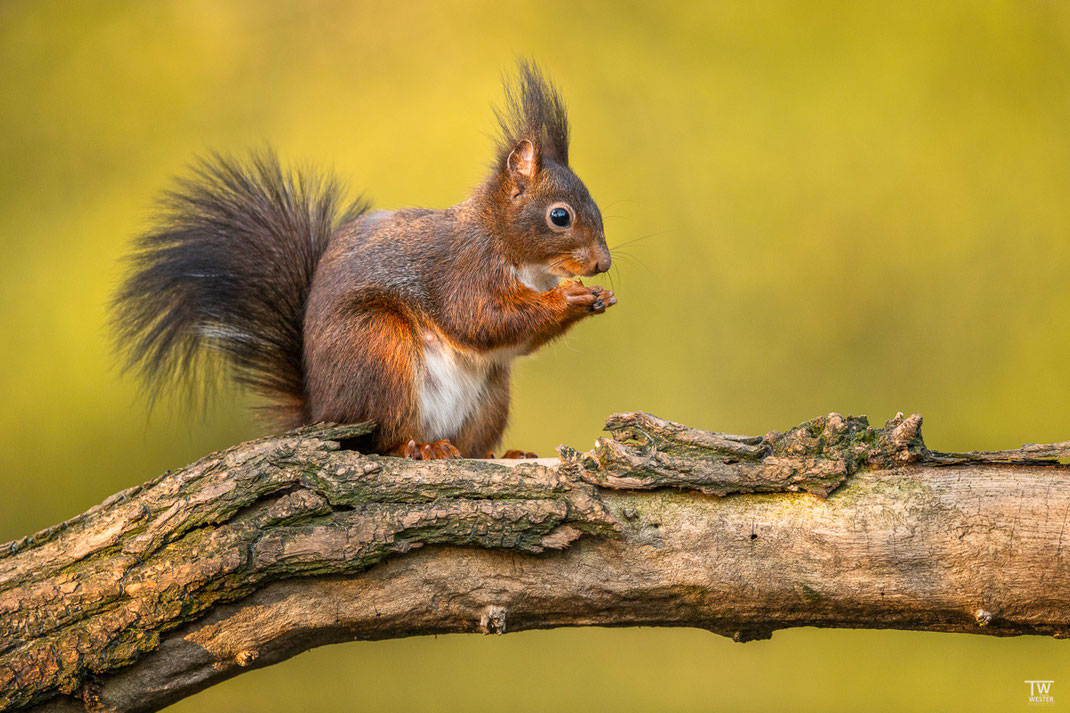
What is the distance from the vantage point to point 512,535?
5.07 feet

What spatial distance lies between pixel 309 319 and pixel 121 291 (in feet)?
1.54

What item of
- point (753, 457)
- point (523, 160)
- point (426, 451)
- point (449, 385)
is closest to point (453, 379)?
point (449, 385)

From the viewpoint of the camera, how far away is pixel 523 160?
223 cm

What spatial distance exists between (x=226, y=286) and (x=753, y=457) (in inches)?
50.2

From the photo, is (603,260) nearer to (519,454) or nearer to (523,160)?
(523,160)

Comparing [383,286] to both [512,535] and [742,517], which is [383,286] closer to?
[512,535]

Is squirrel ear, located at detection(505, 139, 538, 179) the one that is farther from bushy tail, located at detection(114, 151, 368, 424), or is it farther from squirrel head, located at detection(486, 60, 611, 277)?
bushy tail, located at detection(114, 151, 368, 424)

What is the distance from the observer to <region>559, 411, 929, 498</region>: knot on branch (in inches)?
60.6

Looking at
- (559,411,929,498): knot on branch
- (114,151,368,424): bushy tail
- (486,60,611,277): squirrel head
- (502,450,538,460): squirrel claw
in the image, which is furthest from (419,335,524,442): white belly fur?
(559,411,929,498): knot on branch

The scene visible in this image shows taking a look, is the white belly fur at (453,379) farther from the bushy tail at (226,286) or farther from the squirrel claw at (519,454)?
the bushy tail at (226,286)

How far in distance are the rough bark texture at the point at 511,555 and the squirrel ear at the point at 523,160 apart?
0.86 m

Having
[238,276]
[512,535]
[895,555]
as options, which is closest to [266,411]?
[238,276]

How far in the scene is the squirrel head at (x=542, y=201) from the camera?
217 cm

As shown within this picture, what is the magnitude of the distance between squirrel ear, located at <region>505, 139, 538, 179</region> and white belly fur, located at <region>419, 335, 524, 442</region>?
1.39 feet
